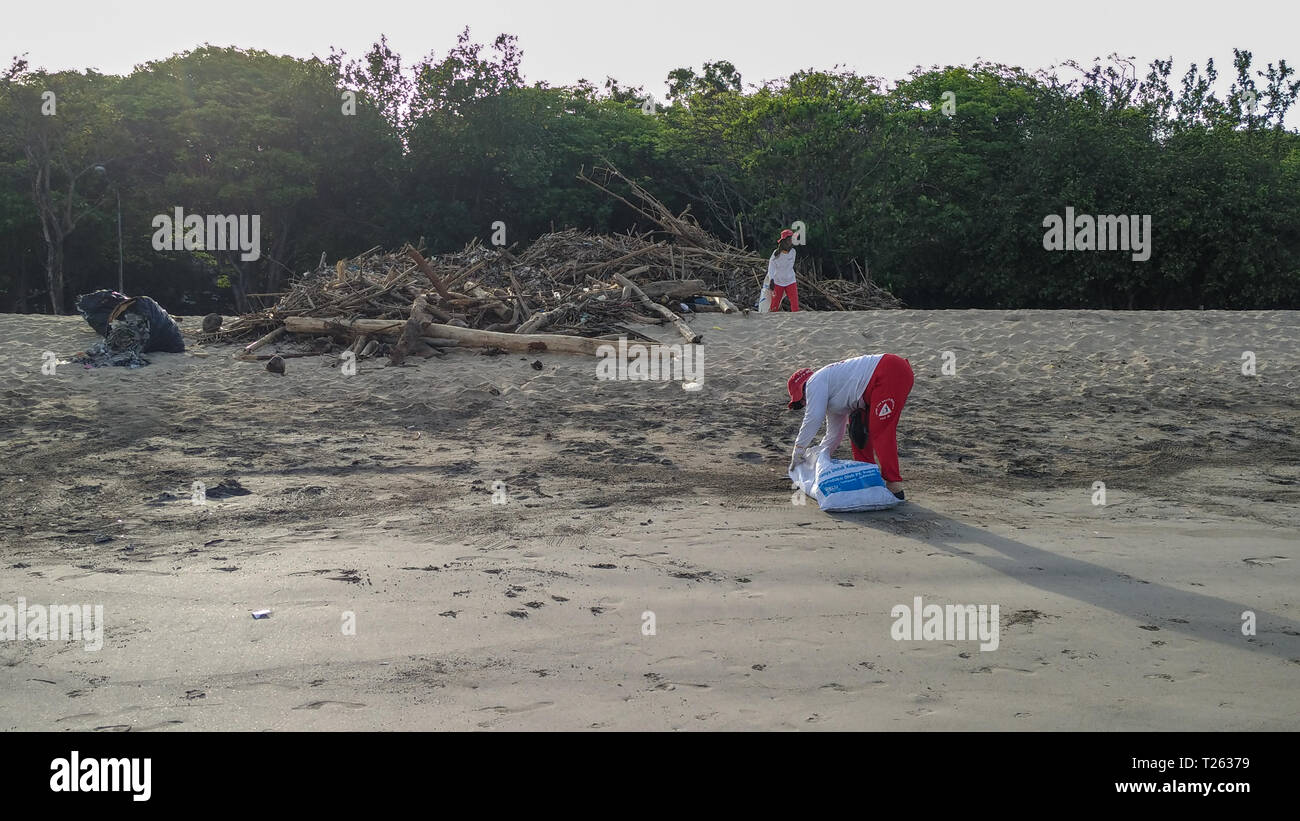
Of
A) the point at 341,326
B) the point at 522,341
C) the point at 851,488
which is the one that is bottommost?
the point at 851,488

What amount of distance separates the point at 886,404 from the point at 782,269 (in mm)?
8369

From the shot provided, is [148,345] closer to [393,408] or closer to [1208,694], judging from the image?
[393,408]

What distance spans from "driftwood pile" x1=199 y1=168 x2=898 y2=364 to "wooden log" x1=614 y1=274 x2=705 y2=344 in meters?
0.02

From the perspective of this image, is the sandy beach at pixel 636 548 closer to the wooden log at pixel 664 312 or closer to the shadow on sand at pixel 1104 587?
the shadow on sand at pixel 1104 587

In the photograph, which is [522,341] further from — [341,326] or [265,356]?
[265,356]

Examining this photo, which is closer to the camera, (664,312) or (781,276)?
(664,312)

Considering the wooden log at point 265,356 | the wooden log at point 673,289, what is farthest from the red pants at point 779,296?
the wooden log at point 265,356

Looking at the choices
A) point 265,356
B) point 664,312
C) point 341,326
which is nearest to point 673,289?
point 664,312

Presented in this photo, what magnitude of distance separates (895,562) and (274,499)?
4.35 meters

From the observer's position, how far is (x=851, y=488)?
7.18 m

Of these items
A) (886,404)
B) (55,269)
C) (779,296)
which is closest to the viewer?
(886,404)

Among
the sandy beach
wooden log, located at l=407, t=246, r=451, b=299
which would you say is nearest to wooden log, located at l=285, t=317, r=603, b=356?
the sandy beach

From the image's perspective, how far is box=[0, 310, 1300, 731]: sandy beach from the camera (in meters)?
4.42

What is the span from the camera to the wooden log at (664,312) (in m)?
13.2
